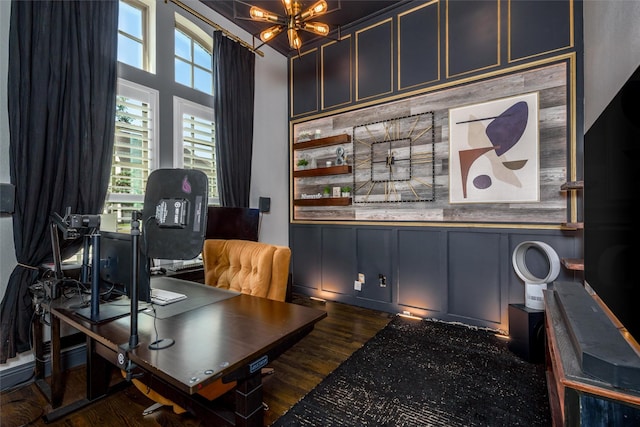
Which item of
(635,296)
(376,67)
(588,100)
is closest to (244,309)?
(635,296)

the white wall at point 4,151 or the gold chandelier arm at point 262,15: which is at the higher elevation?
the gold chandelier arm at point 262,15

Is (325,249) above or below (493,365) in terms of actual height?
above

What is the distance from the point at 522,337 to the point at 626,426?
1.57m

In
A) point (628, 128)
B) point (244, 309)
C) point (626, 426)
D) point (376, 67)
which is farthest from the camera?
point (376, 67)

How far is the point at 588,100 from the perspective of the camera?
234 cm

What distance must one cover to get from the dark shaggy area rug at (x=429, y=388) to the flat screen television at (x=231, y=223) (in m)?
1.68

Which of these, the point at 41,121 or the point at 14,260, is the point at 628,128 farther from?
the point at 14,260

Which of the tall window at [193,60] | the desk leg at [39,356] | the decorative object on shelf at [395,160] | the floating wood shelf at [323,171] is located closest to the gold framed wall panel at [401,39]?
the decorative object on shelf at [395,160]

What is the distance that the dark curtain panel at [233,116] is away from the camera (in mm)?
3408

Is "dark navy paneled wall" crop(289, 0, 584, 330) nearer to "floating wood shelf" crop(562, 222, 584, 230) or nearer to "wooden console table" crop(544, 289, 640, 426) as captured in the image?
"floating wood shelf" crop(562, 222, 584, 230)

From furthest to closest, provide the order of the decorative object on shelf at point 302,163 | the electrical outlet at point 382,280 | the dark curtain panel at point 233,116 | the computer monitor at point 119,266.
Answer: the decorative object on shelf at point 302,163 < the electrical outlet at point 382,280 < the dark curtain panel at point 233,116 < the computer monitor at point 119,266

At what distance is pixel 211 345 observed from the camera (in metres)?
1.11

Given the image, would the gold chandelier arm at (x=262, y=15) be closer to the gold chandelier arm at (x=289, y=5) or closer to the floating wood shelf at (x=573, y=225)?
the gold chandelier arm at (x=289, y=5)

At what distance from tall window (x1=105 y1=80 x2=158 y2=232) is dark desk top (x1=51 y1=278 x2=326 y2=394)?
124 centimetres
